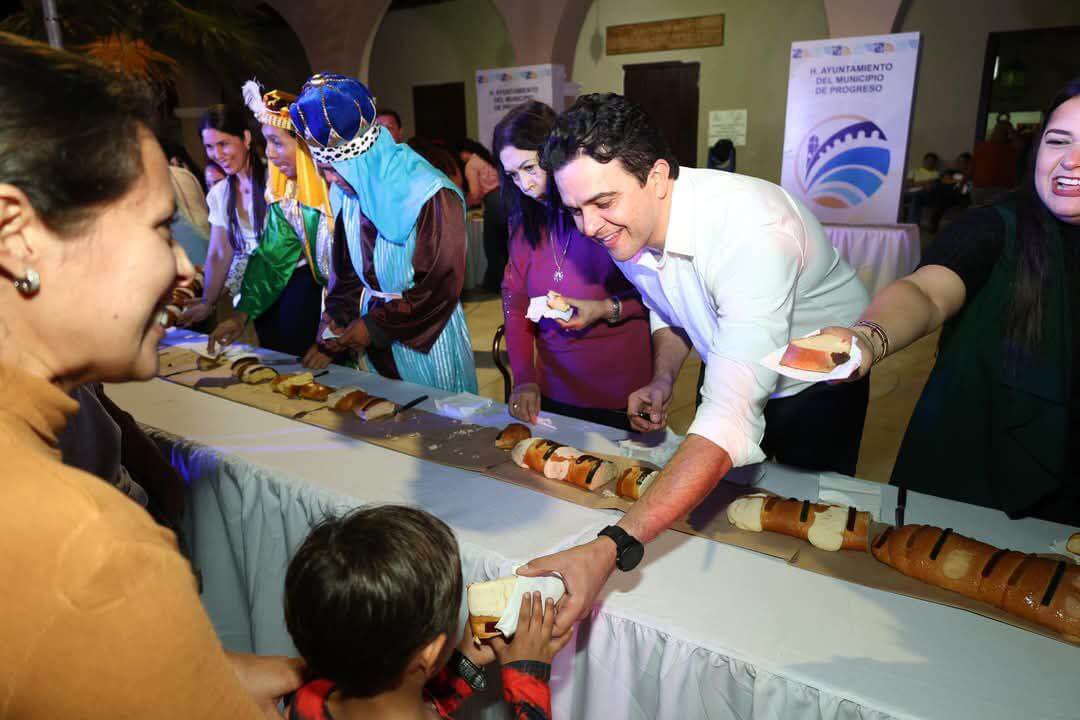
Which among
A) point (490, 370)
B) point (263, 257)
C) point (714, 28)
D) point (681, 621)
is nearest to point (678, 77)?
point (714, 28)

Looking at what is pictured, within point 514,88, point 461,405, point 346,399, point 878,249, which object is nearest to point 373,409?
point 346,399

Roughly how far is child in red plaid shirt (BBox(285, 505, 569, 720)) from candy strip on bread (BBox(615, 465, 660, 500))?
517mm

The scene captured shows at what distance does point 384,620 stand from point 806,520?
0.91 meters

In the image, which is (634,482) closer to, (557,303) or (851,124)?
(557,303)

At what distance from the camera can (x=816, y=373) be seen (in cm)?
110

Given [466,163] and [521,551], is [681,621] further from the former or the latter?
[466,163]

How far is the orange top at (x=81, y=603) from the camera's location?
1.63 ft

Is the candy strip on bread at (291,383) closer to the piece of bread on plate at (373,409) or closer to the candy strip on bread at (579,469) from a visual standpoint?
the piece of bread on plate at (373,409)

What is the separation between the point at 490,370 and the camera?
5.29m

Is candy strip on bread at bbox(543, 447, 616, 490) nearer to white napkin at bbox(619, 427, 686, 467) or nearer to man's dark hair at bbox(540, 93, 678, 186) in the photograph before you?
white napkin at bbox(619, 427, 686, 467)

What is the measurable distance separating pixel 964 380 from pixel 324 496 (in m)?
1.67

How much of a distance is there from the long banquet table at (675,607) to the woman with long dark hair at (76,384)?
0.80m

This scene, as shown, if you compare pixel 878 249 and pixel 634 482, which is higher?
pixel 878 249

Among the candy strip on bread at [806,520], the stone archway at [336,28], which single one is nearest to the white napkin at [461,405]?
the candy strip on bread at [806,520]
